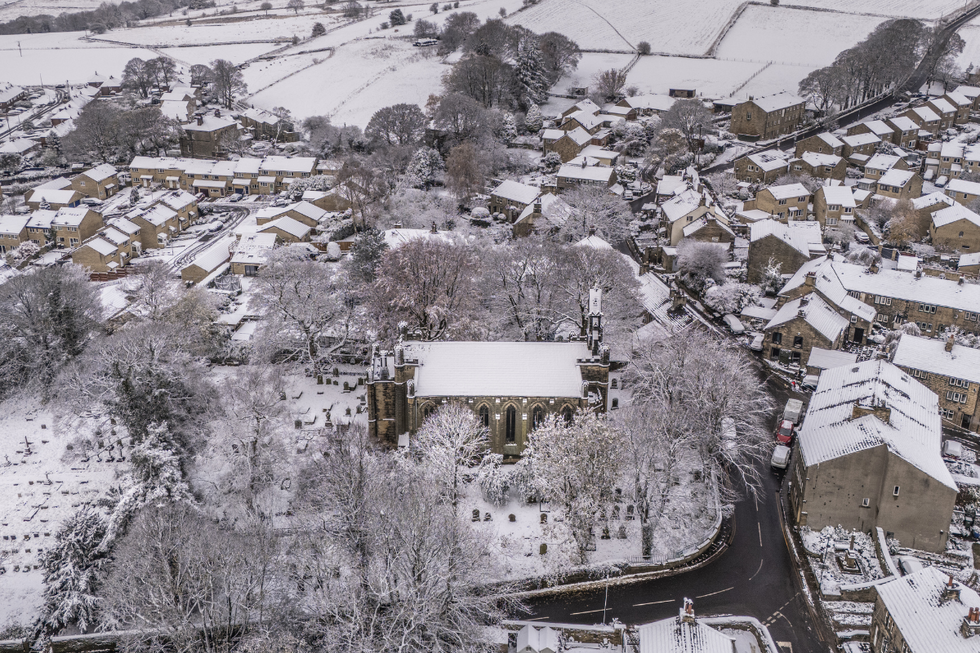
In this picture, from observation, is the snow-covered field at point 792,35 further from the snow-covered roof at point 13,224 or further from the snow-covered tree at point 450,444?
the snow-covered tree at point 450,444

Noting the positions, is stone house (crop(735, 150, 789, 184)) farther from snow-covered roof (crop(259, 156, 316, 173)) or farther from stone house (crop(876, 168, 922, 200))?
snow-covered roof (crop(259, 156, 316, 173))

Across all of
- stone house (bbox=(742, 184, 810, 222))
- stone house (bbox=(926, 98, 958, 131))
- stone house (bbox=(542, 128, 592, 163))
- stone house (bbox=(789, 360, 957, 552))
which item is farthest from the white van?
stone house (bbox=(926, 98, 958, 131))

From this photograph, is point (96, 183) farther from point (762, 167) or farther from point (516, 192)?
point (762, 167)

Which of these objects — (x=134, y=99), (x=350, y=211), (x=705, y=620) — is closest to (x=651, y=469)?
(x=705, y=620)

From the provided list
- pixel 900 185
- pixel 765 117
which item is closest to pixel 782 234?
pixel 900 185

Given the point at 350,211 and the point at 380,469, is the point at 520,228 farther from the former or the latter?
the point at 380,469

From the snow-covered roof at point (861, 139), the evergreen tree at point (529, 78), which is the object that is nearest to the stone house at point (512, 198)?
the evergreen tree at point (529, 78)
